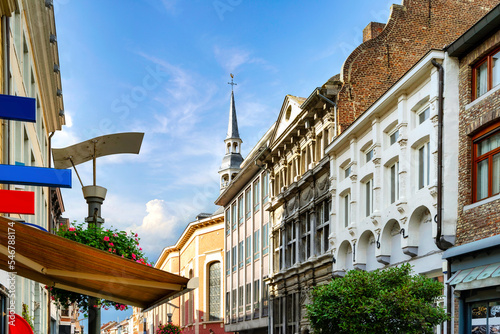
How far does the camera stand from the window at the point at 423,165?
2252cm

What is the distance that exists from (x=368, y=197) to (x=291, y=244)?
11.9m

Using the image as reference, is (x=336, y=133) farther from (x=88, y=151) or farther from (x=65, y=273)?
(x=65, y=273)

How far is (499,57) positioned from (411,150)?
5.47m

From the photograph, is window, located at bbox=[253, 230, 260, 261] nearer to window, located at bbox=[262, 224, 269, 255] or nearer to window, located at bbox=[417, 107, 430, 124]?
window, located at bbox=[262, 224, 269, 255]

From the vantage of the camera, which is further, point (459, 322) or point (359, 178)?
point (359, 178)

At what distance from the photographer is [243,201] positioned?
54.3 m

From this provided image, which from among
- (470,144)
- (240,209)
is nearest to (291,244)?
(240,209)

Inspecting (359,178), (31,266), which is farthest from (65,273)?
(359,178)

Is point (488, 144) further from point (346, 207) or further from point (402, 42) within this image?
point (402, 42)

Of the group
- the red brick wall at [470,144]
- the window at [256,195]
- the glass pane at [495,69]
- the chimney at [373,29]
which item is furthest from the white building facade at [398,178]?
the window at [256,195]

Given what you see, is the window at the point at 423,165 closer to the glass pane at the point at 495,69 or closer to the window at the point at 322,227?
the glass pane at the point at 495,69

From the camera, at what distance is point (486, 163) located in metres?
19.0

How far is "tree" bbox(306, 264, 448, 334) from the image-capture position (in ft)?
55.1

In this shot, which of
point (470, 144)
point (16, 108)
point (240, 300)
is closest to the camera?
point (16, 108)
